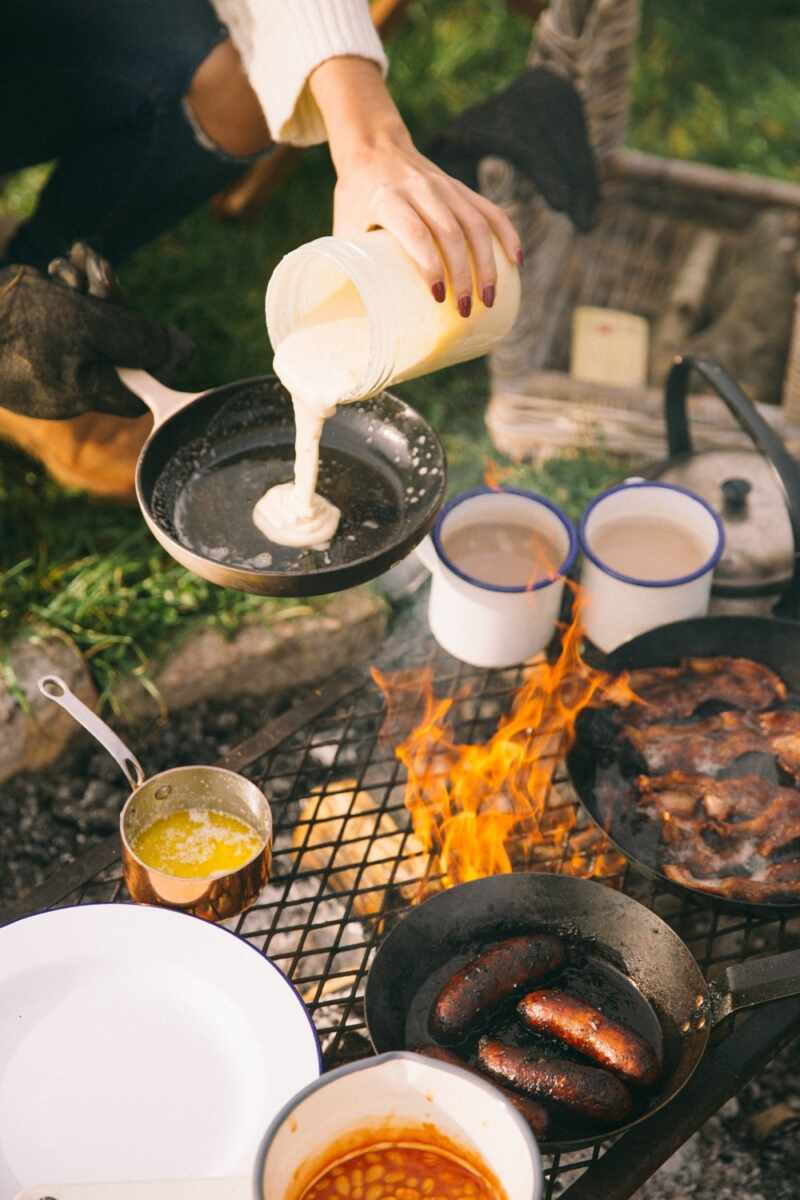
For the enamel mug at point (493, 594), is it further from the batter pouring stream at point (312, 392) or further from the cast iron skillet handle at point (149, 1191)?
the cast iron skillet handle at point (149, 1191)

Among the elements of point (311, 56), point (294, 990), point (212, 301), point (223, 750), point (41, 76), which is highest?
Result: point (311, 56)

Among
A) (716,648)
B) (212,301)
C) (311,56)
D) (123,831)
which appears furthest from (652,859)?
(212,301)

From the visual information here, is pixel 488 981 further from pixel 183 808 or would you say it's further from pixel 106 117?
pixel 106 117

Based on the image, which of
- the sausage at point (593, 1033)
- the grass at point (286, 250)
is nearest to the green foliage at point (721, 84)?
the grass at point (286, 250)

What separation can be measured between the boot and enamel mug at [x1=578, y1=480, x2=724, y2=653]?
4.97 feet

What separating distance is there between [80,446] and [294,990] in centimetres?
218

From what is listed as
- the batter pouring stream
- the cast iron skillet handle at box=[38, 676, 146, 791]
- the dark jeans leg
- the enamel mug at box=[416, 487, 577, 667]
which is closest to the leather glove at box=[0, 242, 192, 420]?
the batter pouring stream

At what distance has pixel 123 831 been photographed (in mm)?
2443

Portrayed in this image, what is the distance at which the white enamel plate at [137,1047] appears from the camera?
2143 millimetres

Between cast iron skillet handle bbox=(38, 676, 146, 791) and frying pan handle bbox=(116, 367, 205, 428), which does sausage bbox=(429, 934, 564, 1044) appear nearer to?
cast iron skillet handle bbox=(38, 676, 146, 791)

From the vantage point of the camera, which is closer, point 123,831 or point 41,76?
point 123,831

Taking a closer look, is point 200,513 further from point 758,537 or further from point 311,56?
point 758,537

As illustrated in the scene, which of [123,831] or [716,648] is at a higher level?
[123,831]

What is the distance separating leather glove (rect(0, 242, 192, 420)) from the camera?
274cm
